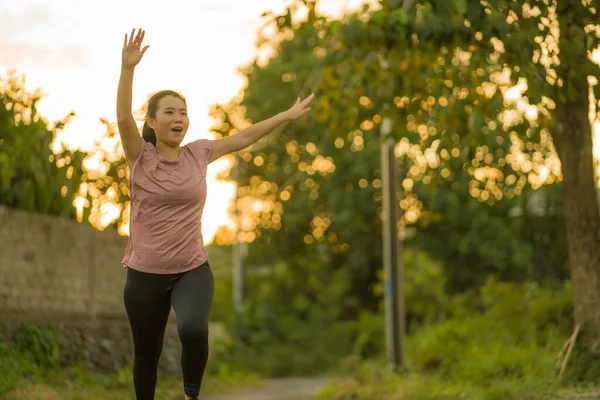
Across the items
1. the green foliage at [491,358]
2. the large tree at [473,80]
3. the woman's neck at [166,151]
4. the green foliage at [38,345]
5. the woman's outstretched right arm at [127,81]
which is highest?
the large tree at [473,80]

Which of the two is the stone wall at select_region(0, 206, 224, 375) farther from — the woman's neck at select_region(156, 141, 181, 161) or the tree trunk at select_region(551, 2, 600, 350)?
the tree trunk at select_region(551, 2, 600, 350)

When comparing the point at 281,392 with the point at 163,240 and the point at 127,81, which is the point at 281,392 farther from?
the point at 127,81

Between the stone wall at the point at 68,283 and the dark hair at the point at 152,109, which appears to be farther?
the stone wall at the point at 68,283

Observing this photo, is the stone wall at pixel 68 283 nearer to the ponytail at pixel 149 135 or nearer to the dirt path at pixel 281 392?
the dirt path at pixel 281 392

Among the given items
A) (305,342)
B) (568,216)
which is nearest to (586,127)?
(568,216)

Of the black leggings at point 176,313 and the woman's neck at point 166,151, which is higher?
the woman's neck at point 166,151

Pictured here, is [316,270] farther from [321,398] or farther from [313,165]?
[321,398]

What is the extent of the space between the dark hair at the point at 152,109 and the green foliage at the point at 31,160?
15.1ft

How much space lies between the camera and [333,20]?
905 cm

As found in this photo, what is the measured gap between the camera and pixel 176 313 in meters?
5.51

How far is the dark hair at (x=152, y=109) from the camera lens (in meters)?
5.82

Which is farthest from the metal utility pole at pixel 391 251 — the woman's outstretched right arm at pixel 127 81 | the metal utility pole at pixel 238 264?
the metal utility pole at pixel 238 264

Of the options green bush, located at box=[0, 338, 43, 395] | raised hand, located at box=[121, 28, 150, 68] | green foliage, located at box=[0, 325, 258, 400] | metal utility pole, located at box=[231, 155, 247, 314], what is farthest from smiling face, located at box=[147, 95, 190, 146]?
metal utility pole, located at box=[231, 155, 247, 314]

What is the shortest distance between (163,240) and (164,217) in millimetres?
121
